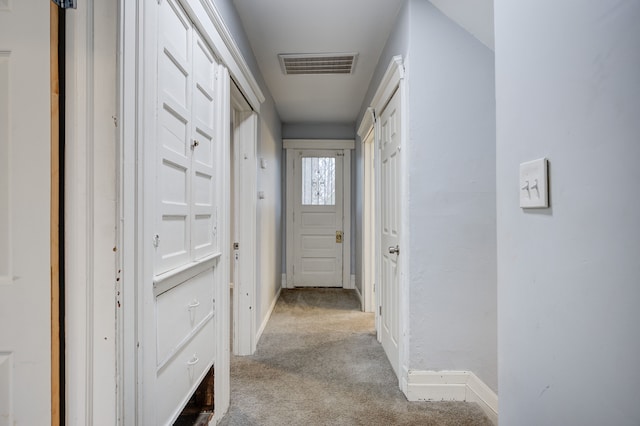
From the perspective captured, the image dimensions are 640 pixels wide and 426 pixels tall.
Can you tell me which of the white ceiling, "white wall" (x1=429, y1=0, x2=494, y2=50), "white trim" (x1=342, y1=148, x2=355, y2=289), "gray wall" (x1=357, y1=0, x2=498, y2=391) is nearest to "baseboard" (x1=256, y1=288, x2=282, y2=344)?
"white trim" (x1=342, y1=148, x2=355, y2=289)

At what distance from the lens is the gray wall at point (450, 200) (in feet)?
6.40

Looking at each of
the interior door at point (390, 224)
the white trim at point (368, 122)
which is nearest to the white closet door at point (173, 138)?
the interior door at point (390, 224)

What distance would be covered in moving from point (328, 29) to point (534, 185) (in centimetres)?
209

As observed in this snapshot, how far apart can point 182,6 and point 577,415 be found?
1.77 metres

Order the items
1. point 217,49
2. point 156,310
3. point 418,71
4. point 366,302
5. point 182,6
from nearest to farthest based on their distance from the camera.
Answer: point 156,310
point 182,6
point 217,49
point 418,71
point 366,302

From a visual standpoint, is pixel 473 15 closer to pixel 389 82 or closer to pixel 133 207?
pixel 389 82

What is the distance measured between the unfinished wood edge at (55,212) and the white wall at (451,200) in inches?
64.8

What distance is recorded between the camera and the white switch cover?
Result: 0.77 m

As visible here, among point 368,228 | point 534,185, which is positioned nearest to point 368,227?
point 368,228

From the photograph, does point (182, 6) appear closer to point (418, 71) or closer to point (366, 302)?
point (418, 71)

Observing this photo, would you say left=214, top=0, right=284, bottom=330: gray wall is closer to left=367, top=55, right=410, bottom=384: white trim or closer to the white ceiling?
the white ceiling

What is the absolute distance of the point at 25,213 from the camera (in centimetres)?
82

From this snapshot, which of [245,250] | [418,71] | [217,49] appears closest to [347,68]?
[418,71]

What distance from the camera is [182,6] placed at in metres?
1.31
